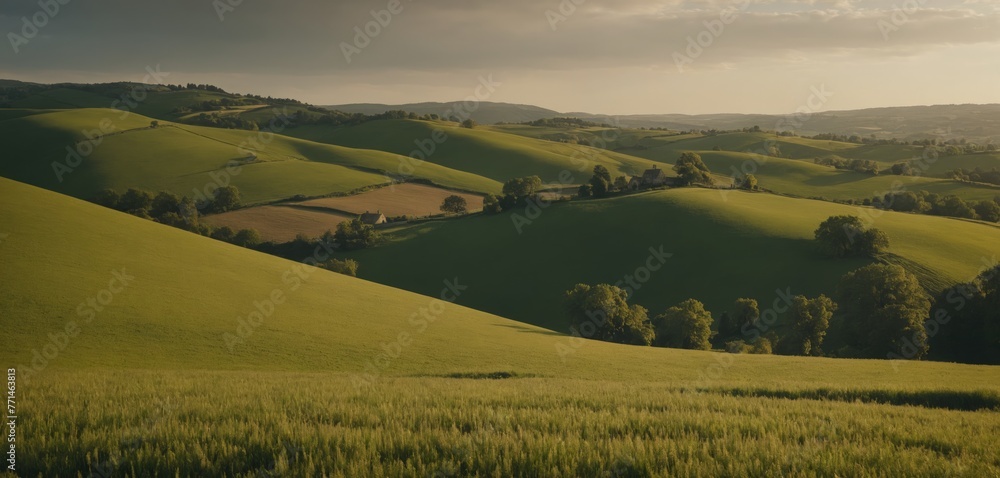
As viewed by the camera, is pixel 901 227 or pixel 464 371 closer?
pixel 464 371

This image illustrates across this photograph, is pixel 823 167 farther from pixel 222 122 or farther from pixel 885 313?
pixel 222 122

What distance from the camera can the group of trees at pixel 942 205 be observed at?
290 feet

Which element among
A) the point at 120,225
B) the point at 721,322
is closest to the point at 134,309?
the point at 120,225

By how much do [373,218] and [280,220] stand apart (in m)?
14.3

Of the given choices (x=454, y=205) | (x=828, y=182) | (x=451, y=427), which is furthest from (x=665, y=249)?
(x=451, y=427)

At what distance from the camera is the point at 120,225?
153 ft

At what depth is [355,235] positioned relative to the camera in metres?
85.8

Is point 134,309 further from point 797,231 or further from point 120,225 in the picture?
point 797,231

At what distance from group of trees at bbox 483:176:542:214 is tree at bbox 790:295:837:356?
5353cm

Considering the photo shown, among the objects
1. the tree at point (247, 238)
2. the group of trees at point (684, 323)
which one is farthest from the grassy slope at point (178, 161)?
the group of trees at point (684, 323)

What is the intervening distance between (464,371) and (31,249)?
29.6m

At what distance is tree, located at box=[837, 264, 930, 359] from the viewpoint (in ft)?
149

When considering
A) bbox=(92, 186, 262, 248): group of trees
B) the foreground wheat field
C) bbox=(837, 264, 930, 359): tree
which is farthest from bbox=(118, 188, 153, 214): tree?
bbox=(837, 264, 930, 359): tree

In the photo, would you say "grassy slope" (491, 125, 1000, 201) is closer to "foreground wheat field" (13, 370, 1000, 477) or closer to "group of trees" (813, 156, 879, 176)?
"group of trees" (813, 156, 879, 176)
